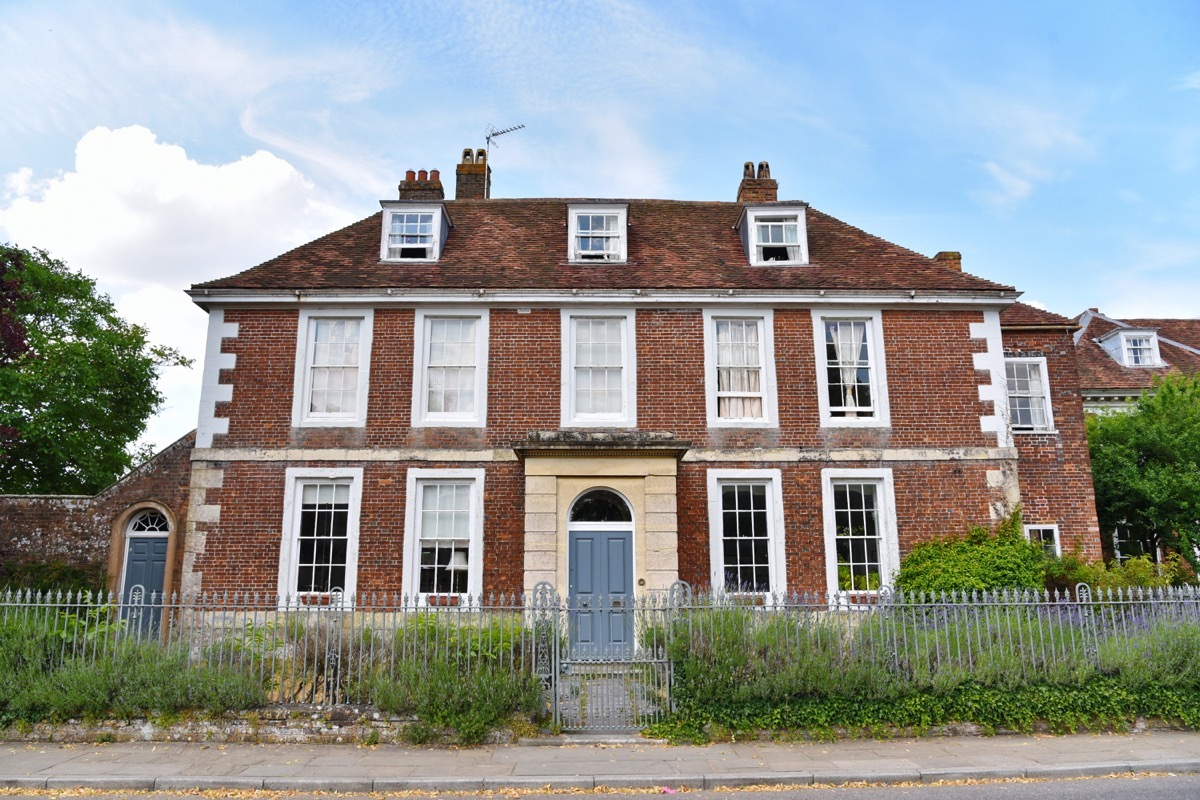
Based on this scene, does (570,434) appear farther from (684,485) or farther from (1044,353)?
Answer: (1044,353)

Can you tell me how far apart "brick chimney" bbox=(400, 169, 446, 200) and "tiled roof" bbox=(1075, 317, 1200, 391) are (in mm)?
19470

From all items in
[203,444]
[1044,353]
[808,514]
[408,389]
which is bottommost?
[808,514]

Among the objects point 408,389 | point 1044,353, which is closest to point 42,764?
point 408,389

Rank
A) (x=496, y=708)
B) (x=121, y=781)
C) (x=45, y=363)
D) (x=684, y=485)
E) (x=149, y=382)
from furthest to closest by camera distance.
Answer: (x=149, y=382)
(x=45, y=363)
(x=684, y=485)
(x=496, y=708)
(x=121, y=781)

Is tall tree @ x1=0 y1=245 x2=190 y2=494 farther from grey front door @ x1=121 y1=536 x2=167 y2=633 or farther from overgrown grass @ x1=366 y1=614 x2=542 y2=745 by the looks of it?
overgrown grass @ x1=366 y1=614 x2=542 y2=745

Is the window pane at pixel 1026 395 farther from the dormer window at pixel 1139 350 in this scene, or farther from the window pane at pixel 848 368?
the dormer window at pixel 1139 350

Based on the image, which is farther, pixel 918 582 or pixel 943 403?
pixel 943 403

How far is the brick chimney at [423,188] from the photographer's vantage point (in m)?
18.8

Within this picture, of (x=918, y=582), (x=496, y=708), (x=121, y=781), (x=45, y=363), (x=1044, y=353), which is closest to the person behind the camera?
(x=121, y=781)

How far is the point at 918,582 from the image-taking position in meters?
13.6

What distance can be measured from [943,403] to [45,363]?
1032 inches

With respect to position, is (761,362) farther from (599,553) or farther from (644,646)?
(644,646)

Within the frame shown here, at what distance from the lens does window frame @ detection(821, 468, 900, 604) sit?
568 inches

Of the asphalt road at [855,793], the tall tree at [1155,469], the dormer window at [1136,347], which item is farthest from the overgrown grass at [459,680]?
the dormer window at [1136,347]
